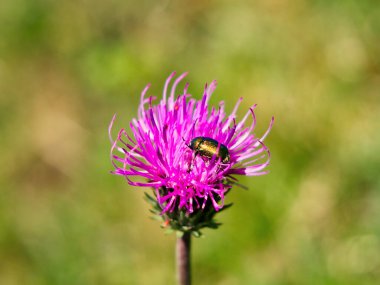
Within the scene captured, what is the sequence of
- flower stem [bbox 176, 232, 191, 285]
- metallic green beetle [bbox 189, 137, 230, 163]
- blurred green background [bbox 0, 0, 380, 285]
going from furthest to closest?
blurred green background [bbox 0, 0, 380, 285] → flower stem [bbox 176, 232, 191, 285] → metallic green beetle [bbox 189, 137, 230, 163]

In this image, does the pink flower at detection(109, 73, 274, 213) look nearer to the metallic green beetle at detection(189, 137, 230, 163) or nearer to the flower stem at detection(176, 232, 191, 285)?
the metallic green beetle at detection(189, 137, 230, 163)

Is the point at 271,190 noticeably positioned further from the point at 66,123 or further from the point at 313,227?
the point at 66,123

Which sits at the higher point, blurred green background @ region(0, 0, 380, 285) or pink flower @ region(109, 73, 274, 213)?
blurred green background @ region(0, 0, 380, 285)

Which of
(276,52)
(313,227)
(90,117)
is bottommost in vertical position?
(313,227)

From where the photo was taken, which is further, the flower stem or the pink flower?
the flower stem

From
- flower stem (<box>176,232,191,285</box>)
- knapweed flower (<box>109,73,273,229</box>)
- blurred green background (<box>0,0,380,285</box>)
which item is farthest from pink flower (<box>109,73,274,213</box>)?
blurred green background (<box>0,0,380,285</box>)

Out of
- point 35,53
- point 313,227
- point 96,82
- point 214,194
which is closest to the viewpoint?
point 214,194

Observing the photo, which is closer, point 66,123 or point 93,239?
point 93,239

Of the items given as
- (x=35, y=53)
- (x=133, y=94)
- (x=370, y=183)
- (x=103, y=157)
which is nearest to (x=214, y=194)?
(x=370, y=183)
